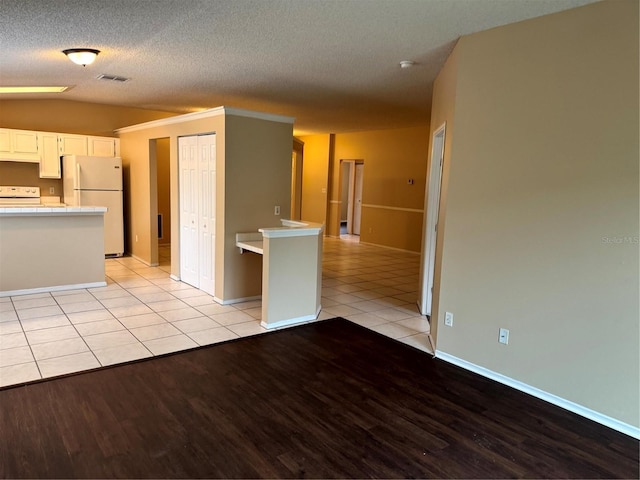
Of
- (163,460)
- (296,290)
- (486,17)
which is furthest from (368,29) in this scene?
(163,460)

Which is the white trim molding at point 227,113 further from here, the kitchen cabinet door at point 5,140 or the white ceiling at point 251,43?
the kitchen cabinet door at point 5,140

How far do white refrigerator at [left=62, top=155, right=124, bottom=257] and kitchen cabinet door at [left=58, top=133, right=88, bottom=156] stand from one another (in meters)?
0.12

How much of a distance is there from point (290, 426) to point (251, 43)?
117 inches

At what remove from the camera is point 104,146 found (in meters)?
6.95

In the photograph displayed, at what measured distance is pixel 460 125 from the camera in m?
3.28

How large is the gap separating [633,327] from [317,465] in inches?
81.6

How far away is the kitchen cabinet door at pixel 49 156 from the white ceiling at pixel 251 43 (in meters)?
1.15

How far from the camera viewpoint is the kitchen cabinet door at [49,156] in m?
6.43

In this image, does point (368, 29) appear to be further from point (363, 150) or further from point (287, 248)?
point (363, 150)

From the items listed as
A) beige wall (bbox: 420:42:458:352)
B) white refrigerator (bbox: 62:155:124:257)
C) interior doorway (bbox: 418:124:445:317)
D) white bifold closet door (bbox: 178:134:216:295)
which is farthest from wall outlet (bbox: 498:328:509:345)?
white refrigerator (bbox: 62:155:124:257)

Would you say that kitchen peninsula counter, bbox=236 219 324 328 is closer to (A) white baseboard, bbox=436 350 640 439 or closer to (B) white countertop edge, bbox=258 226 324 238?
(B) white countertop edge, bbox=258 226 324 238

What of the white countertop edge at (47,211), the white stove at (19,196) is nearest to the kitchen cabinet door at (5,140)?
the white stove at (19,196)

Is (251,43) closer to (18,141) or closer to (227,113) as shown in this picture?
(227,113)

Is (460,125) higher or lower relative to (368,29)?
lower
